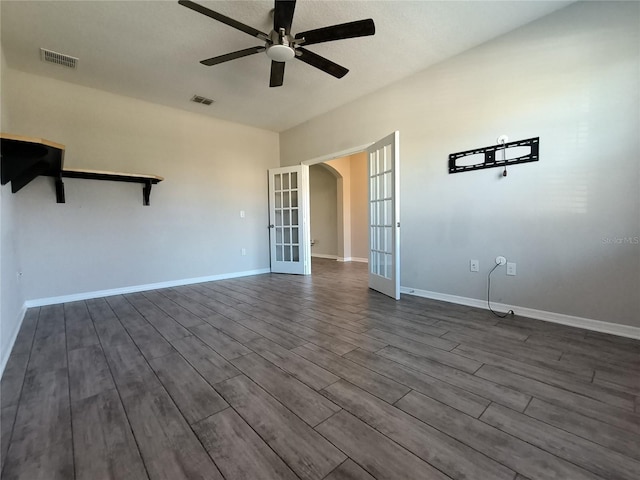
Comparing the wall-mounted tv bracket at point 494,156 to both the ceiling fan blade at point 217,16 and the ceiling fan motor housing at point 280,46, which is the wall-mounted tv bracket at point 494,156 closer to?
the ceiling fan motor housing at point 280,46

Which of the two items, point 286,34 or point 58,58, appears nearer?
point 286,34

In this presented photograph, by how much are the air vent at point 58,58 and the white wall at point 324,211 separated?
16.4ft

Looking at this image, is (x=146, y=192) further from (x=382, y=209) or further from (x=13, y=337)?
(x=382, y=209)

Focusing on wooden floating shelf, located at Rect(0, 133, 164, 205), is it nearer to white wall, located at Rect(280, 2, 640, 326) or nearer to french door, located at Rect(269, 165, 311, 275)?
french door, located at Rect(269, 165, 311, 275)

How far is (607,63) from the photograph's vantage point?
2148mm

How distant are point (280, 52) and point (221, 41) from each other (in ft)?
2.63

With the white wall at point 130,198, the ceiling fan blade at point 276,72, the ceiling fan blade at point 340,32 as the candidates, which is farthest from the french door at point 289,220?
the ceiling fan blade at point 340,32

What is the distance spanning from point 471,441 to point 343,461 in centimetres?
54

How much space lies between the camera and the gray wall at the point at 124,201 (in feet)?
10.1

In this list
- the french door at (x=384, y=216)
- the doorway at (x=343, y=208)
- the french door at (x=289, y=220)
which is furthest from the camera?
the doorway at (x=343, y=208)

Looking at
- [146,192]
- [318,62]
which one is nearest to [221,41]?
[318,62]

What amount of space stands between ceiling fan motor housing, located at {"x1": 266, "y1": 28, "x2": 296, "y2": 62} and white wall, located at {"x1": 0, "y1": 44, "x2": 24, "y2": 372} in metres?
2.36

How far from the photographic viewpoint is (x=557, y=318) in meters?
2.42

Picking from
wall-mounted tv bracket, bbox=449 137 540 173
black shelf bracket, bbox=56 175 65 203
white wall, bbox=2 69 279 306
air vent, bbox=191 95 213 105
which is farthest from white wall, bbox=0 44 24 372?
wall-mounted tv bracket, bbox=449 137 540 173
